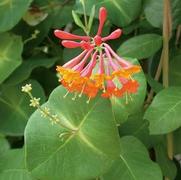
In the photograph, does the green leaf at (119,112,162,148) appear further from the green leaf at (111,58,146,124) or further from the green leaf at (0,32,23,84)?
the green leaf at (0,32,23,84)

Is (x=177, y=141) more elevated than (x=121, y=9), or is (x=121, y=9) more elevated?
(x=121, y=9)

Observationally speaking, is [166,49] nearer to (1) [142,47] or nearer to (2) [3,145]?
(1) [142,47]

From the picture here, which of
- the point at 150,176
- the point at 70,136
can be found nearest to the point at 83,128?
the point at 70,136

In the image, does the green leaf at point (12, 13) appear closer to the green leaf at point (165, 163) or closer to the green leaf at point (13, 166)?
the green leaf at point (13, 166)

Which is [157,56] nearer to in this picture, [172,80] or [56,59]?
[172,80]

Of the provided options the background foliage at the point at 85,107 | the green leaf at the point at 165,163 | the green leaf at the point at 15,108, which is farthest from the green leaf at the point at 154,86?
the green leaf at the point at 15,108

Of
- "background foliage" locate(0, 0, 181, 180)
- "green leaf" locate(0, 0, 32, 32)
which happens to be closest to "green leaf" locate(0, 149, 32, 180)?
"background foliage" locate(0, 0, 181, 180)

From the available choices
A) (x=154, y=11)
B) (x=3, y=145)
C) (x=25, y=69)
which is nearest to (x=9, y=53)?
(x=25, y=69)
